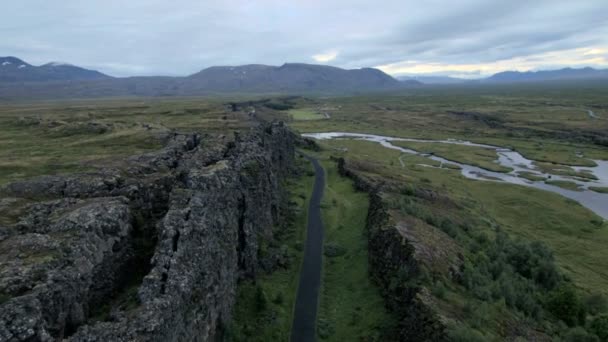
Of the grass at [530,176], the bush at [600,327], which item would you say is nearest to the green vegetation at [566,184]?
the grass at [530,176]

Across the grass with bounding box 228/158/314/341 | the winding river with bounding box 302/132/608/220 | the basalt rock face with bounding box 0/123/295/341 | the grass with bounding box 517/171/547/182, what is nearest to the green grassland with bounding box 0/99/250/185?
the basalt rock face with bounding box 0/123/295/341

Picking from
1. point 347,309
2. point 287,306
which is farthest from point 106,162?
point 347,309

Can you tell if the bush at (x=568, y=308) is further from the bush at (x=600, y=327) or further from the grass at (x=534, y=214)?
the grass at (x=534, y=214)

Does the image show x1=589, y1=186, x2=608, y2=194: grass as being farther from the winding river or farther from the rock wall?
the rock wall

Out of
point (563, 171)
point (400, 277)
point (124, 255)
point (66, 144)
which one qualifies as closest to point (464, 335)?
point (400, 277)

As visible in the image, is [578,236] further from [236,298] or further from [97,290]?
[97,290]
